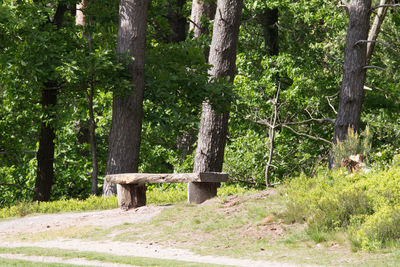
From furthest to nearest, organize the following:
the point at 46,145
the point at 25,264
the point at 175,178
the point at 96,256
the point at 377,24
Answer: the point at 377,24 → the point at 46,145 → the point at 175,178 → the point at 96,256 → the point at 25,264

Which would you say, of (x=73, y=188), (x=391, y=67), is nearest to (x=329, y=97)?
(x=391, y=67)

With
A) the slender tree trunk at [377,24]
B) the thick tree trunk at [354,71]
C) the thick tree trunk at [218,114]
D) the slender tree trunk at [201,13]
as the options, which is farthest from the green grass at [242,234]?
the slender tree trunk at [377,24]

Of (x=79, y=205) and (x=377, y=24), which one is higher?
(x=377, y=24)

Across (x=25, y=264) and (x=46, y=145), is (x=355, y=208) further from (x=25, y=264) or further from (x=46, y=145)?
(x=46, y=145)

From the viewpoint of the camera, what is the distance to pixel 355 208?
392 inches

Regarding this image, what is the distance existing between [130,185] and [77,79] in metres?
2.81

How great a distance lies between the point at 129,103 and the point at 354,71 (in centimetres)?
691

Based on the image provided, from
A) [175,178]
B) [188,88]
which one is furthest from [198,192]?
[188,88]

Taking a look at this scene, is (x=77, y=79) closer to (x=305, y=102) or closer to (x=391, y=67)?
(x=305, y=102)

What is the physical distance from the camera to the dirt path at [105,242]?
353 inches

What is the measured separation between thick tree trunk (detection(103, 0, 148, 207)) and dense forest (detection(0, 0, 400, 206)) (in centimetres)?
3

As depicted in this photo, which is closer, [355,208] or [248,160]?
[355,208]

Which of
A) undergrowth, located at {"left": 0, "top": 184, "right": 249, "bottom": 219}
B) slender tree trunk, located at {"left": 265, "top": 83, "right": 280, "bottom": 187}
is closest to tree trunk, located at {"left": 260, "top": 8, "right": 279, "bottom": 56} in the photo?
slender tree trunk, located at {"left": 265, "top": 83, "right": 280, "bottom": 187}

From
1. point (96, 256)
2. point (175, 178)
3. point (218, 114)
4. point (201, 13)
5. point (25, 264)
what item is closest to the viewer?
point (25, 264)
